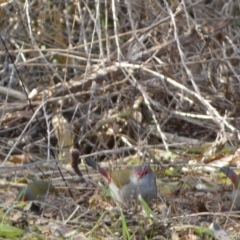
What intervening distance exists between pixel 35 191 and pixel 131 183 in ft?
1.97

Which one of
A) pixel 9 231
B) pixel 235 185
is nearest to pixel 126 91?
pixel 235 185

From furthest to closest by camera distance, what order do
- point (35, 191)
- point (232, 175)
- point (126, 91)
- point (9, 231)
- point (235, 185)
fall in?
point (126, 91)
point (232, 175)
point (235, 185)
point (35, 191)
point (9, 231)

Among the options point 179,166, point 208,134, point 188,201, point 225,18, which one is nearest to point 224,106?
point 208,134

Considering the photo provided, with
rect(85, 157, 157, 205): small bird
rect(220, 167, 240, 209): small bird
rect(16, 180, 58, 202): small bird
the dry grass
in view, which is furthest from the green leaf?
rect(220, 167, 240, 209): small bird

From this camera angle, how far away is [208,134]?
6.19m

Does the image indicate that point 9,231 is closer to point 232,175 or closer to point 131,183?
point 131,183

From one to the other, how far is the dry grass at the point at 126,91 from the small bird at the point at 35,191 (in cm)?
47

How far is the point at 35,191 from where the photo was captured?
179 inches

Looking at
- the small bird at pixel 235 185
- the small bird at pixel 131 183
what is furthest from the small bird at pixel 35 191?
the small bird at pixel 235 185

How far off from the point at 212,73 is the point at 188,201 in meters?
2.19

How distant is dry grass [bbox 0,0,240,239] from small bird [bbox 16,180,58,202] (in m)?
0.47

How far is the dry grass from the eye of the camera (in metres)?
5.61

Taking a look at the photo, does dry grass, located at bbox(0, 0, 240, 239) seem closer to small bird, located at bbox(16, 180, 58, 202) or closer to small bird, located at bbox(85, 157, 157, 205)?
small bird, located at bbox(85, 157, 157, 205)

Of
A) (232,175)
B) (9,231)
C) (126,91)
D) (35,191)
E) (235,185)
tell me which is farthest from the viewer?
(126,91)
